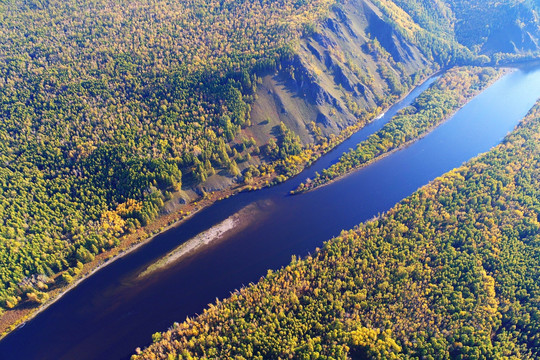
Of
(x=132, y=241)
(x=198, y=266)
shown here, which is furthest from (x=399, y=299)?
(x=132, y=241)

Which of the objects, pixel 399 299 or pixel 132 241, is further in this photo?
pixel 132 241

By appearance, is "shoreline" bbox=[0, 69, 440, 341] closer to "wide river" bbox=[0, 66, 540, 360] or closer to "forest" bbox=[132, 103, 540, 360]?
"wide river" bbox=[0, 66, 540, 360]

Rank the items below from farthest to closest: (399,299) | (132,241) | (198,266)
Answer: (132,241), (198,266), (399,299)

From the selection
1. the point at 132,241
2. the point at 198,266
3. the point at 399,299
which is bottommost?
the point at 399,299

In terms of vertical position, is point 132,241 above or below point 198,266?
above

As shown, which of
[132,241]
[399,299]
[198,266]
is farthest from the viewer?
[132,241]

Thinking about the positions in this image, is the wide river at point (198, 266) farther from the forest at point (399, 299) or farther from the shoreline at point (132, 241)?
the forest at point (399, 299)

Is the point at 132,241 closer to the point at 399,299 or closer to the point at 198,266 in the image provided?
the point at 198,266
